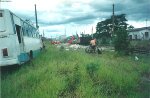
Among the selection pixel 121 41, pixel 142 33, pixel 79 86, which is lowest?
pixel 79 86

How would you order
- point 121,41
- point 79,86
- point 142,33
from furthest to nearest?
point 142,33
point 121,41
point 79,86

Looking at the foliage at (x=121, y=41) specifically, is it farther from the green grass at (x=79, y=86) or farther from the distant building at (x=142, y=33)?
the distant building at (x=142, y=33)

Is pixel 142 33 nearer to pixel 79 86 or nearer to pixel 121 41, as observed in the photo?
pixel 121 41

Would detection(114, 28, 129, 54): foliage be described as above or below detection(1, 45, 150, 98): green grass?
above

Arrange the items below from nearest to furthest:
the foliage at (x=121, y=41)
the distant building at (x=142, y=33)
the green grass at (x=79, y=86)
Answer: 1. the green grass at (x=79, y=86)
2. the foliage at (x=121, y=41)
3. the distant building at (x=142, y=33)

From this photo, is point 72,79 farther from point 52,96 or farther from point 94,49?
point 94,49

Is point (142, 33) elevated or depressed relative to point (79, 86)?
elevated

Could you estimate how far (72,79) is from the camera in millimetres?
9805

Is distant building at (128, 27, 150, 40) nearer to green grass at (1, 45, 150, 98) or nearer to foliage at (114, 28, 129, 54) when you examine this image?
foliage at (114, 28, 129, 54)

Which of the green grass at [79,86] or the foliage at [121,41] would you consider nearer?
the green grass at [79,86]

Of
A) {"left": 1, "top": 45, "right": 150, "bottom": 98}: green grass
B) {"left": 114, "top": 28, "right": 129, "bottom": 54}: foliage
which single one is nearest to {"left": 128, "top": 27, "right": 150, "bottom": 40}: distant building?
{"left": 114, "top": 28, "right": 129, "bottom": 54}: foliage

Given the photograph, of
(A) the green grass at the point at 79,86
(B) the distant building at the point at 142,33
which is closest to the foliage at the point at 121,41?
(A) the green grass at the point at 79,86

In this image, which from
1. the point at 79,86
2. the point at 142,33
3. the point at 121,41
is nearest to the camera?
the point at 79,86

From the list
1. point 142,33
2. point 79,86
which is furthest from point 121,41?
point 142,33
